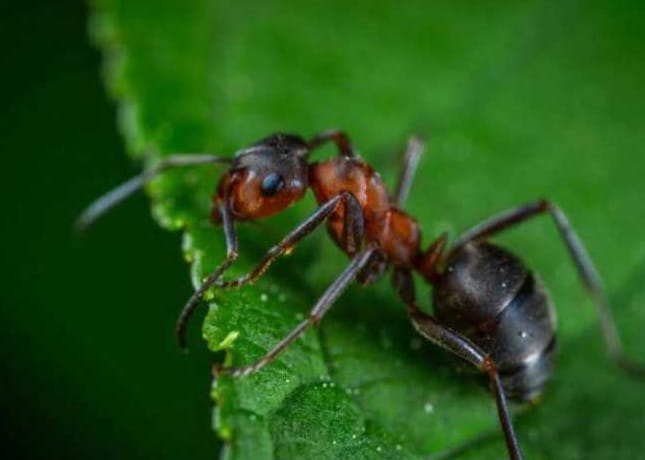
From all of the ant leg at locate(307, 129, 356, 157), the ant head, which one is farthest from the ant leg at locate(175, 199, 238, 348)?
the ant leg at locate(307, 129, 356, 157)

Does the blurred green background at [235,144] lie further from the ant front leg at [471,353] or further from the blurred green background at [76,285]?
the ant front leg at [471,353]

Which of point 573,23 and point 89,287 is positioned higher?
point 573,23

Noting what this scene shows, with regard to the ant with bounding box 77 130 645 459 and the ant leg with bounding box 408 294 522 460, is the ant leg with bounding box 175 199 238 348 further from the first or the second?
the ant leg with bounding box 408 294 522 460

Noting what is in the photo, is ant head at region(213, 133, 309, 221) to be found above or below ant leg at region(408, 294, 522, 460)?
above

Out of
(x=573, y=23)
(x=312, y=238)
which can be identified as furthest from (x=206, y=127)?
(x=573, y=23)

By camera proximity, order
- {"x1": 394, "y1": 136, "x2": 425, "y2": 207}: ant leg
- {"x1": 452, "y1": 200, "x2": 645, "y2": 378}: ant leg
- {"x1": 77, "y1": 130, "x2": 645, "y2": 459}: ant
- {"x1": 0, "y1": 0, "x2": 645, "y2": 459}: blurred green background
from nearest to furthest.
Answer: {"x1": 77, "y1": 130, "x2": 645, "y2": 459}: ant → {"x1": 452, "y1": 200, "x2": 645, "y2": 378}: ant leg → {"x1": 394, "y1": 136, "x2": 425, "y2": 207}: ant leg → {"x1": 0, "y1": 0, "x2": 645, "y2": 459}: blurred green background

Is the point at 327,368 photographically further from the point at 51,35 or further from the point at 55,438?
the point at 51,35

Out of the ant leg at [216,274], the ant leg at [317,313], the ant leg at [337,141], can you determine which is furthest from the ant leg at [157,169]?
the ant leg at [317,313]
